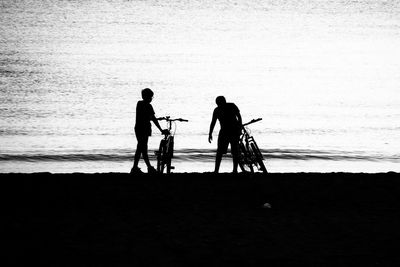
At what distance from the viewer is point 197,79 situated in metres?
64.8

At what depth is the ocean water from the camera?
1116 inches

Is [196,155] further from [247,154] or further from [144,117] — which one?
[144,117]

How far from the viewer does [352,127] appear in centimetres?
3825

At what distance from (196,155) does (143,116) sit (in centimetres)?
1361

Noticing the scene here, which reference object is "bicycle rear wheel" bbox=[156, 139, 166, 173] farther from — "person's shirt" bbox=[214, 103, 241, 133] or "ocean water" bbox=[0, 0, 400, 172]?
"ocean water" bbox=[0, 0, 400, 172]

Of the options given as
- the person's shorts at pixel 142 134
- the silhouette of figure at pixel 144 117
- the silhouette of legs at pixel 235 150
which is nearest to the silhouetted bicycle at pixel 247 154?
the silhouette of legs at pixel 235 150
